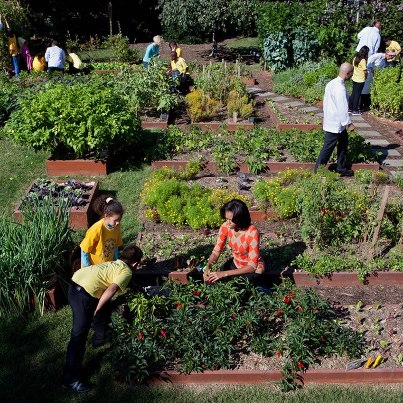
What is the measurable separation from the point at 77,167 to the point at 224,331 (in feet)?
15.3

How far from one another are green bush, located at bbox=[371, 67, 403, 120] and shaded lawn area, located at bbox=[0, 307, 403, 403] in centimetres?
770

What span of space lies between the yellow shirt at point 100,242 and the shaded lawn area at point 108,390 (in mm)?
877

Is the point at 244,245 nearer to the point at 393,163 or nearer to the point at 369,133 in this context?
the point at 393,163

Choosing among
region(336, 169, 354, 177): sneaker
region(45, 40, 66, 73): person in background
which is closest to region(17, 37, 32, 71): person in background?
region(45, 40, 66, 73): person in background

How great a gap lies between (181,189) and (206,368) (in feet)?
10.2

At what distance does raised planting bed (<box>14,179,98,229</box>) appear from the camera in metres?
7.52

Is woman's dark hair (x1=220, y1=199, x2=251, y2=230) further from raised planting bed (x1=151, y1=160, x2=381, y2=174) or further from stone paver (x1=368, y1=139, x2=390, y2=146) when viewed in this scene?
stone paver (x1=368, y1=139, x2=390, y2=146)

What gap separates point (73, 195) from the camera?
25.6 ft

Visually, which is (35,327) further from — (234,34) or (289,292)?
(234,34)

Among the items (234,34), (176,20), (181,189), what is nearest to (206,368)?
(181,189)

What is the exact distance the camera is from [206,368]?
17.1ft

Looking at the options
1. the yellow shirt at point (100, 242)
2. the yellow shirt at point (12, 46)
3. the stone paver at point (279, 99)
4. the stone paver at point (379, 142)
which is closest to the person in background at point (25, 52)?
the yellow shirt at point (12, 46)

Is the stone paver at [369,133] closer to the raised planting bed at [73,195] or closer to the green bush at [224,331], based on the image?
the raised planting bed at [73,195]

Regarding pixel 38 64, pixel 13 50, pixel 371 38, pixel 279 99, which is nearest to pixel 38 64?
pixel 38 64
